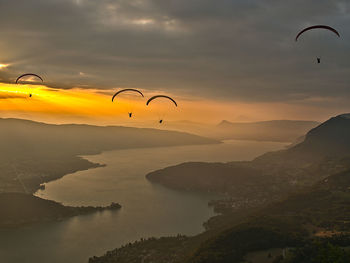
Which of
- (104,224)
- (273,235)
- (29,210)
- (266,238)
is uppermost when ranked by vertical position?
(29,210)

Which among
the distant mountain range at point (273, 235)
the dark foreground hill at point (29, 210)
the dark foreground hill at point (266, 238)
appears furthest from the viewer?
the dark foreground hill at point (29, 210)

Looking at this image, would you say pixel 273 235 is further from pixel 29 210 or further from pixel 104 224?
pixel 29 210

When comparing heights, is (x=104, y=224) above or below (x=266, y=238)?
below

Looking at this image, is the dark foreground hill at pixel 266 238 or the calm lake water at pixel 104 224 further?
the calm lake water at pixel 104 224

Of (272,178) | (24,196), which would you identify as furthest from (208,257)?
(272,178)

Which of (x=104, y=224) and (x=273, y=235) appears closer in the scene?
(x=273, y=235)

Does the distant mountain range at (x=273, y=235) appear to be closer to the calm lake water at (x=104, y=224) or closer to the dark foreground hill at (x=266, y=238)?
the dark foreground hill at (x=266, y=238)

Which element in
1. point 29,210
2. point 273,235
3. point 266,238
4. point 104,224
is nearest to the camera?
point 266,238

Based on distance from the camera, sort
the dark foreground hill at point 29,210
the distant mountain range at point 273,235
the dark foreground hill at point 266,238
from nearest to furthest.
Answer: the distant mountain range at point 273,235, the dark foreground hill at point 266,238, the dark foreground hill at point 29,210

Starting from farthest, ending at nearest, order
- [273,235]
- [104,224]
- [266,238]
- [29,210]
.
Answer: [29,210]
[104,224]
[273,235]
[266,238]

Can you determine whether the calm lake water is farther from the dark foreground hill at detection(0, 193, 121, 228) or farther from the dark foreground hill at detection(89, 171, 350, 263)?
the dark foreground hill at detection(89, 171, 350, 263)

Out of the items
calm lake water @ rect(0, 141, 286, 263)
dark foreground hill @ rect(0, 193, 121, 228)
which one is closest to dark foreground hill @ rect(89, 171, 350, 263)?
calm lake water @ rect(0, 141, 286, 263)

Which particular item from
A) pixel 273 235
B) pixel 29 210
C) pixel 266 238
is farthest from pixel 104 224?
pixel 273 235

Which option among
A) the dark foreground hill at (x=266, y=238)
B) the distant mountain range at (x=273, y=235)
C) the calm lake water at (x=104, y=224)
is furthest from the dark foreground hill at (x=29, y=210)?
the distant mountain range at (x=273, y=235)
